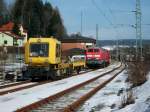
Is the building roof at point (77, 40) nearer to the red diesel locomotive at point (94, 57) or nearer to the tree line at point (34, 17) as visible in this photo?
the tree line at point (34, 17)

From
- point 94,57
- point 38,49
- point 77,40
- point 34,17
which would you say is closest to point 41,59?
point 38,49

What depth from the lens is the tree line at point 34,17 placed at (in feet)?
464

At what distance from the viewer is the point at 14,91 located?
2431cm

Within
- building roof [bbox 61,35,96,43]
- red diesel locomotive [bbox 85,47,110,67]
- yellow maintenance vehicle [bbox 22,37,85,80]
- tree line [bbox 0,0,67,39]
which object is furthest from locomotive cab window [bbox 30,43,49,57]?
tree line [bbox 0,0,67,39]

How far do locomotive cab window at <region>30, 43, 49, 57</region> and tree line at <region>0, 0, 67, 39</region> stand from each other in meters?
102

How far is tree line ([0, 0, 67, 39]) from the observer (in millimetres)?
141375

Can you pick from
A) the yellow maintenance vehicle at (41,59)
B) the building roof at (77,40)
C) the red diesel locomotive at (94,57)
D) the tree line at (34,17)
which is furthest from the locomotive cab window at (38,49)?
the tree line at (34,17)

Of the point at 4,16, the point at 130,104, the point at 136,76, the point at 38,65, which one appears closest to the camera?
the point at 130,104

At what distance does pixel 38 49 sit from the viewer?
3497 centimetres

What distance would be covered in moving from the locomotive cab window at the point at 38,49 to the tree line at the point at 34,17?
102 meters

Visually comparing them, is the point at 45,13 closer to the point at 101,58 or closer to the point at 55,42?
the point at 101,58

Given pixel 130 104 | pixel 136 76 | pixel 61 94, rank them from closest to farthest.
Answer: pixel 130 104 < pixel 61 94 < pixel 136 76

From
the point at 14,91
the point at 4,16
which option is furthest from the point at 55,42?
the point at 4,16

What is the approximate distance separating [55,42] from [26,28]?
112 metres
